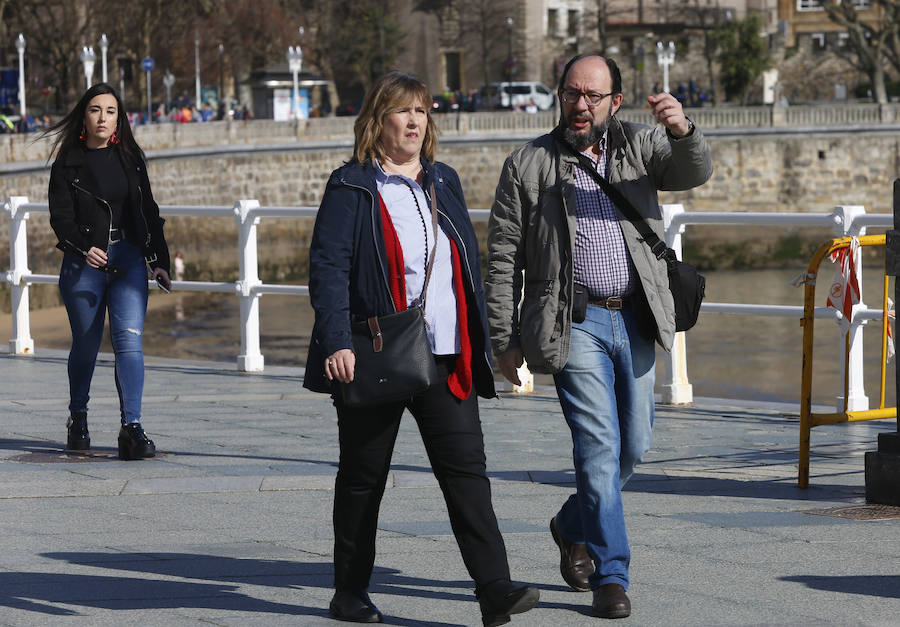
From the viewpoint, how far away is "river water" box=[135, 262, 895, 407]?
21.9 m

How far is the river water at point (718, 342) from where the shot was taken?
72.0 feet

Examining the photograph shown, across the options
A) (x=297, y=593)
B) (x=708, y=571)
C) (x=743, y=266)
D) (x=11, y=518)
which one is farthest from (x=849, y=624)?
(x=743, y=266)

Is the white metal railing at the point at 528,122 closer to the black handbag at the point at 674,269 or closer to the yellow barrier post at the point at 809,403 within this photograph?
the yellow barrier post at the point at 809,403

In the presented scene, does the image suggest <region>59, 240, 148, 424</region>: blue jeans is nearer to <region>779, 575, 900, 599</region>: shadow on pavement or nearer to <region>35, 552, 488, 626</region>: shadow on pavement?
<region>35, 552, 488, 626</region>: shadow on pavement

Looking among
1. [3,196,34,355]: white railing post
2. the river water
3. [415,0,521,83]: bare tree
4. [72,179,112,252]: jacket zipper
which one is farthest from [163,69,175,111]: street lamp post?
[72,179,112,252]: jacket zipper

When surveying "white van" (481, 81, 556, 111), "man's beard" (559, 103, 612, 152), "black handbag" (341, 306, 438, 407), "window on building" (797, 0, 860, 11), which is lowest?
"black handbag" (341, 306, 438, 407)

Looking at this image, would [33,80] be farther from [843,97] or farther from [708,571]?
[708,571]

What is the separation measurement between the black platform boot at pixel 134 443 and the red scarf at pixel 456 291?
3.13m

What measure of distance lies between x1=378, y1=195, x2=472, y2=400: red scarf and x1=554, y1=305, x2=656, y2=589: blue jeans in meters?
0.30

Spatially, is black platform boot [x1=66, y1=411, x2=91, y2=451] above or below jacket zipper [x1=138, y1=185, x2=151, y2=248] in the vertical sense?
below

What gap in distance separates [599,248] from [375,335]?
0.72 m

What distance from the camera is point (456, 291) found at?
4754 millimetres

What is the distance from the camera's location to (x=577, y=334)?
15.8 ft

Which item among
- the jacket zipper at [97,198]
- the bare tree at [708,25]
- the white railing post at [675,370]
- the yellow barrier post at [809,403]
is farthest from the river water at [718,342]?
the bare tree at [708,25]
